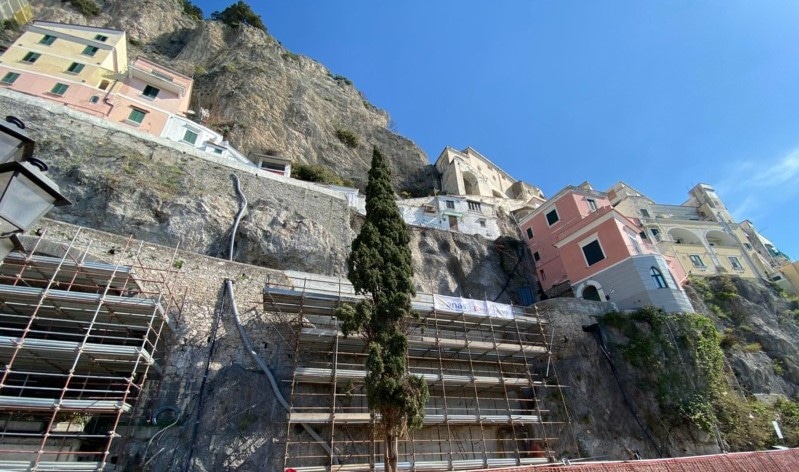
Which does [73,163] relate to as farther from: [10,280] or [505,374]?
[505,374]

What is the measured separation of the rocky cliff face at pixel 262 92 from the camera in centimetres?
3102

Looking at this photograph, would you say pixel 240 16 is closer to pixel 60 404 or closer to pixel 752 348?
pixel 60 404

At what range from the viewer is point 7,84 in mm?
22812

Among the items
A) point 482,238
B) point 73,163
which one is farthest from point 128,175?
point 482,238

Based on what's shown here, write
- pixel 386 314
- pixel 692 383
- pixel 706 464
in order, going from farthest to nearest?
1. pixel 692 383
2. pixel 386 314
3. pixel 706 464

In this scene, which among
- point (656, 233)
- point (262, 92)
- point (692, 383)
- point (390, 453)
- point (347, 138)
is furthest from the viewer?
point (347, 138)

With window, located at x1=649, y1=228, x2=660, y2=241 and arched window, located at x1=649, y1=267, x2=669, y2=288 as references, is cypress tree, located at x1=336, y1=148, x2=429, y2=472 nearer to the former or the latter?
arched window, located at x1=649, y1=267, x2=669, y2=288

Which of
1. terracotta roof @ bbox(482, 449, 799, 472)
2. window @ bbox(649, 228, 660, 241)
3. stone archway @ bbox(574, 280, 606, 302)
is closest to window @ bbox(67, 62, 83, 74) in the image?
terracotta roof @ bbox(482, 449, 799, 472)

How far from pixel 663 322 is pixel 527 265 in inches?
420

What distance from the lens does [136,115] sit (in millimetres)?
24641

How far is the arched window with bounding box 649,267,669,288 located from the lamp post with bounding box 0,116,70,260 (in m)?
23.9

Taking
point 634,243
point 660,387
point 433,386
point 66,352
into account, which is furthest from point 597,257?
point 66,352

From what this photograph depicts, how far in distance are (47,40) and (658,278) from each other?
40.4m

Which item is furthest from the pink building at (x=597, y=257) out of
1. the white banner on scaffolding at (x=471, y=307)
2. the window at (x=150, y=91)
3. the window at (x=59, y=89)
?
the window at (x=59, y=89)
